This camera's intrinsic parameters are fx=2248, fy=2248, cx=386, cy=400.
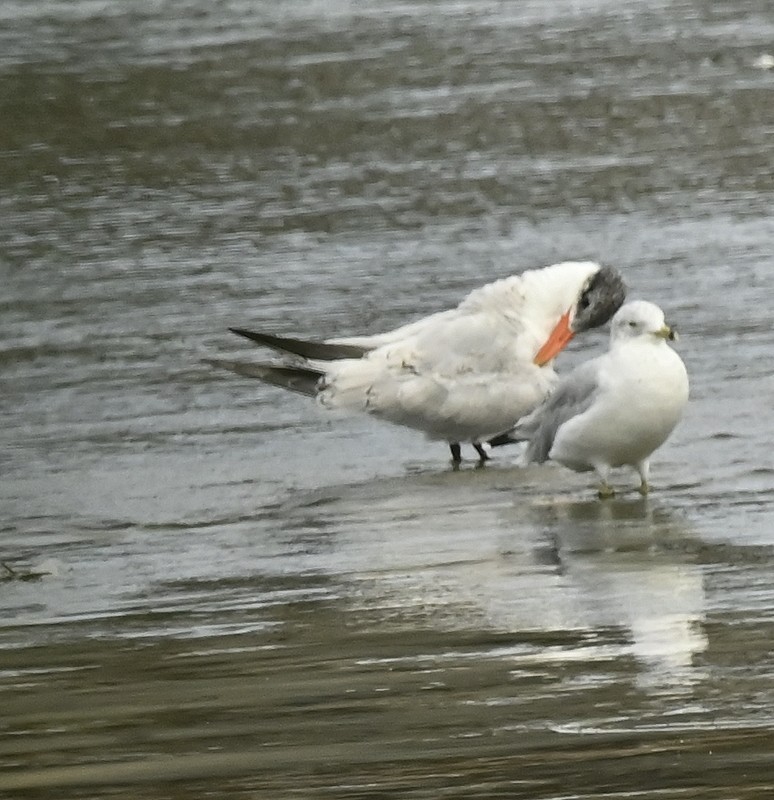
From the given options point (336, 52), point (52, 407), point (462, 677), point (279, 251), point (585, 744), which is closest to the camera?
point (585, 744)

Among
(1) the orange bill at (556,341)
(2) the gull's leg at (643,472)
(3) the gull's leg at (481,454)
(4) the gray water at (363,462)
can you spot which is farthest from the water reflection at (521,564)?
(1) the orange bill at (556,341)

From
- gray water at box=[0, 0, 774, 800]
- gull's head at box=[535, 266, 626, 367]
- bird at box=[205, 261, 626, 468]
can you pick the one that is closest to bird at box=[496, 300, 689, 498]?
gray water at box=[0, 0, 774, 800]

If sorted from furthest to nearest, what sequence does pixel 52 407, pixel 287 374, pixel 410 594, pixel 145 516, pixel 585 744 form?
pixel 52 407
pixel 287 374
pixel 145 516
pixel 410 594
pixel 585 744

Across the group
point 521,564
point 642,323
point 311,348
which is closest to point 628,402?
point 642,323

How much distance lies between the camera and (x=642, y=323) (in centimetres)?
755

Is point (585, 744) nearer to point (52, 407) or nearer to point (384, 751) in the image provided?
point (384, 751)

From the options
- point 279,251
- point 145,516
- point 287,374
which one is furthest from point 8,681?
point 279,251

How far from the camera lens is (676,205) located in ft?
42.9

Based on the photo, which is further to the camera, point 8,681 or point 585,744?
point 8,681

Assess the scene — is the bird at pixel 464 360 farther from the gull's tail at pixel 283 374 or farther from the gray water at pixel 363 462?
the gray water at pixel 363 462

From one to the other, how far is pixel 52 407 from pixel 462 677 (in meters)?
4.55

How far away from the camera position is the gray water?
4848 millimetres

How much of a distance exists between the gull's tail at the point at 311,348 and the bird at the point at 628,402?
1381 mm

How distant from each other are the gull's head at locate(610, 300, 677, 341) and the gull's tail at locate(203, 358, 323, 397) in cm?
157
